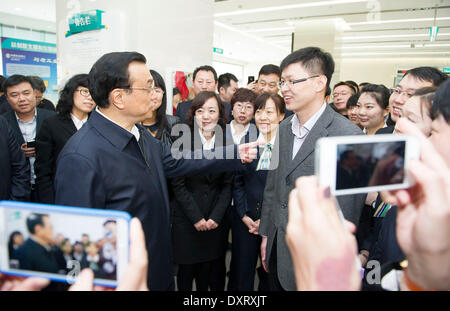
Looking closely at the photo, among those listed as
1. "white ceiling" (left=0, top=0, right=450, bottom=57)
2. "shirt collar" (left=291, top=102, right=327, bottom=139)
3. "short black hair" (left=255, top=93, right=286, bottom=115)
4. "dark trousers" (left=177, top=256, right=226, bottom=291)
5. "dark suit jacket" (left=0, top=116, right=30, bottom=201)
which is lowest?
"dark trousers" (left=177, top=256, right=226, bottom=291)

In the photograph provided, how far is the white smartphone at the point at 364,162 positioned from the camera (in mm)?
595

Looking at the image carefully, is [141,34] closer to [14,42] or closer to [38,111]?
[38,111]

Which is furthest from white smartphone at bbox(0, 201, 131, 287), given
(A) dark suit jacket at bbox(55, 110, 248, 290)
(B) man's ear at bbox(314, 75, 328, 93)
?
(B) man's ear at bbox(314, 75, 328, 93)

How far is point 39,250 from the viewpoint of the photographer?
2.21ft

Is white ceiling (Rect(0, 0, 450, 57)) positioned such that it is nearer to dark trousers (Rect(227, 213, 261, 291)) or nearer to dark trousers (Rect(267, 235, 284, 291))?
dark trousers (Rect(227, 213, 261, 291))

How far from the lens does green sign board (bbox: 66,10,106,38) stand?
3.30 metres

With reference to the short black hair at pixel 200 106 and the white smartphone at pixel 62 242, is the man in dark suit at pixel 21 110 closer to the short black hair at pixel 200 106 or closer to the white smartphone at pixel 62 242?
the short black hair at pixel 200 106

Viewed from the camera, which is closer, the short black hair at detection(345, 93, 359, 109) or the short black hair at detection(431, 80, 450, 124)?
the short black hair at detection(431, 80, 450, 124)

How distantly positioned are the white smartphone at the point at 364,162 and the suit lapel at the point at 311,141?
943 millimetres

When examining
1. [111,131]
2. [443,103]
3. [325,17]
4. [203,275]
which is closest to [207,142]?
[203,275]

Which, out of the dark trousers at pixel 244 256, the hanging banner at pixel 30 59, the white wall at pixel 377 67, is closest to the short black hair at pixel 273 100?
the dark trousers at pixel 244 256

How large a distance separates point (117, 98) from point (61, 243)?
3.08 feet

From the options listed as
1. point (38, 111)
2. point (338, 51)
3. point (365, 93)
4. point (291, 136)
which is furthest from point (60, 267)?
point (338, 51)
